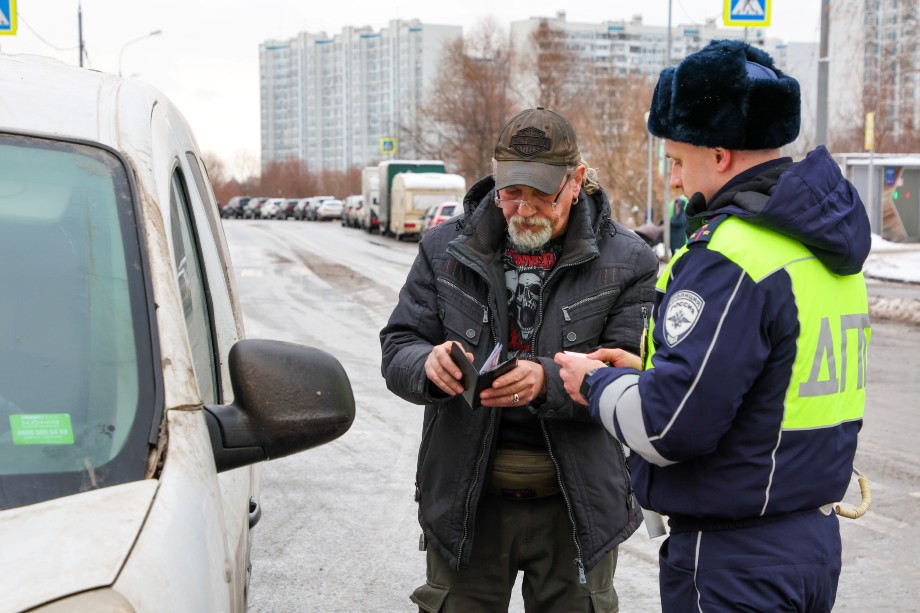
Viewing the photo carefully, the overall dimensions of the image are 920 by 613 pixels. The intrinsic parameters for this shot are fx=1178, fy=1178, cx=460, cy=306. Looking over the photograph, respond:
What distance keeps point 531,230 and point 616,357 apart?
458 millimetres

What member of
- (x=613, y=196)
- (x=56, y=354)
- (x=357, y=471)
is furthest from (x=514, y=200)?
(x=613, y=196)

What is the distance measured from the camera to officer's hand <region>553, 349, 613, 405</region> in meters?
2.77

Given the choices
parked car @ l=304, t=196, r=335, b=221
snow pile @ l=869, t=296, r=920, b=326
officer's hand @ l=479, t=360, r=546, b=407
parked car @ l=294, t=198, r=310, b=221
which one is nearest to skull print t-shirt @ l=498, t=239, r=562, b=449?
officer's hand @ l=479, t=360, r=546, b=407

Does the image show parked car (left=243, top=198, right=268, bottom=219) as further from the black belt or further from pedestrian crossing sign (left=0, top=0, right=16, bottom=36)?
the black belt

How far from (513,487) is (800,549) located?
38.8 inches

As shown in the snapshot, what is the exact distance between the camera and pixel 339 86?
139250 mm

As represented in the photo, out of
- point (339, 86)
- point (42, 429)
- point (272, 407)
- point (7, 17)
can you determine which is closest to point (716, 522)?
point (272, 407)

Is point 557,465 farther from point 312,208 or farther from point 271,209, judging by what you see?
point 271,209

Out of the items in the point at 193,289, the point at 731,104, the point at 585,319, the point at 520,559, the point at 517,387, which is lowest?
the point at 520,559

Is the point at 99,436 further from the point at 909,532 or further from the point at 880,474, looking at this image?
the point at 880,474

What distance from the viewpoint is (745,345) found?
2334 mm

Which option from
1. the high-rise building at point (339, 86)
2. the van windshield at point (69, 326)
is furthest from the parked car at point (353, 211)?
the high-rise building at point (339, 86)

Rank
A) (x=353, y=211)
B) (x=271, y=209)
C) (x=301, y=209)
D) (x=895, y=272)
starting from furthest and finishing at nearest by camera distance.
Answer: (x=271, y=209), (x=301, y=209), (x=353, y=211), (x=895, y=272)

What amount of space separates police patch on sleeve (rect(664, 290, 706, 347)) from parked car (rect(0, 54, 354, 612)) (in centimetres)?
68
